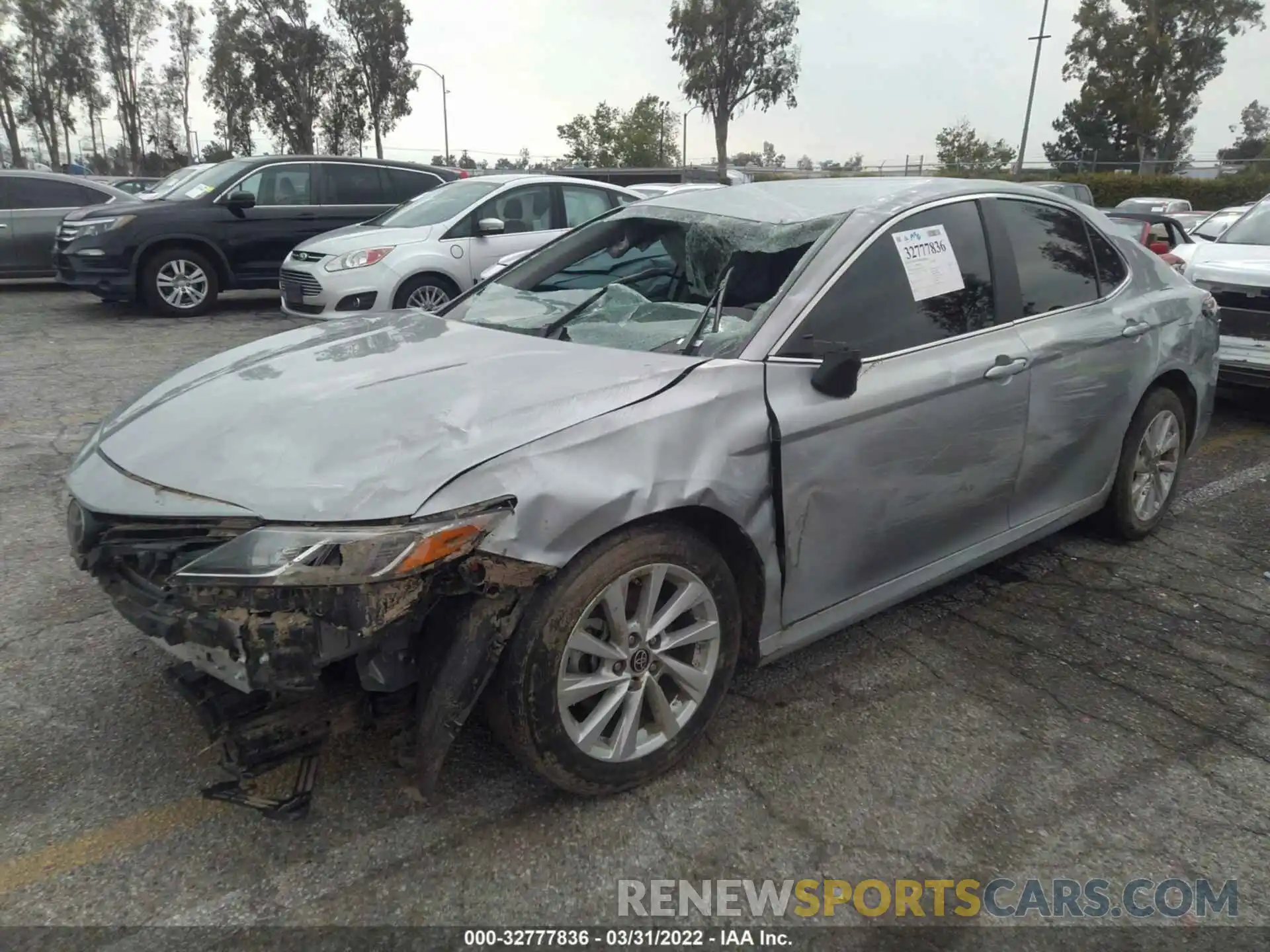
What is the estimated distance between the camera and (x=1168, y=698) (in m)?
3.28

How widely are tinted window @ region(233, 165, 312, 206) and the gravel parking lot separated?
318 inches

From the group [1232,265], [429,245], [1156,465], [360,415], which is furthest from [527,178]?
[360,415]

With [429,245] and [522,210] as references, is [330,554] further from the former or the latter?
[522,210]

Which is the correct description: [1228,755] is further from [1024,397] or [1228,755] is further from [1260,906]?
[1024,397]

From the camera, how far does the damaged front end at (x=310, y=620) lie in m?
2.13

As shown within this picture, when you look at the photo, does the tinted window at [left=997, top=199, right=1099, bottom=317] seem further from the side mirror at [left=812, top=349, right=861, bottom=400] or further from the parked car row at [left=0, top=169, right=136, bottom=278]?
the parked car row at [left=0, top=169, right=136, bottom=278]

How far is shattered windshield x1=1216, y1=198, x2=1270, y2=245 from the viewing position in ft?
24.8

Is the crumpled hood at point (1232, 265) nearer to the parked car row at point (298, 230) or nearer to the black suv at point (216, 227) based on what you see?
the parked car row at point (298, 230)

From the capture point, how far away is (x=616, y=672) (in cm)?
256

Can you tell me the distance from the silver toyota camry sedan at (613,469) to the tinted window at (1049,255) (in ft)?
0.06

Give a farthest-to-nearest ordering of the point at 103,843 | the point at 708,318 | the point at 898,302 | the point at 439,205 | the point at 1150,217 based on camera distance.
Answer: the point at 1150,217
the point at 439,205
the point at 898,302
the point at 708,318
the point at 103,843

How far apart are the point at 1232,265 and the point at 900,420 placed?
5419 mm

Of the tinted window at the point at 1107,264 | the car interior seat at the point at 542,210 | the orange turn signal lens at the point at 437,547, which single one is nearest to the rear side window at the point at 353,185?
the car interior seat at the point at 542,210

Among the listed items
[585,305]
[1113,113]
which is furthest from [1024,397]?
[1113,113]
